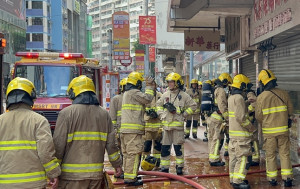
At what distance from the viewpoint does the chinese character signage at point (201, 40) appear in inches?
580

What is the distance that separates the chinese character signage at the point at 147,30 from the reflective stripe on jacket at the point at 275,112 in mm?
17739

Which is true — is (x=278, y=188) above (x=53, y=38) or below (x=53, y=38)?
below

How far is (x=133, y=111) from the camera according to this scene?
740 cm

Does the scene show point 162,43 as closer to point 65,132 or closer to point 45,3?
point 65,132

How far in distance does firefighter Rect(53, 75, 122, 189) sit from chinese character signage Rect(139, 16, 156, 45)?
19975mm

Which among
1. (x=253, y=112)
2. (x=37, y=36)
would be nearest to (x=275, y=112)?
(x=253, y=112)

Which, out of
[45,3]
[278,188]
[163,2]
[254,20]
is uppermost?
[45,3]

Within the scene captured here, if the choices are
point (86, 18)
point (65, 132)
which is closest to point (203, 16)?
point (65, 132)

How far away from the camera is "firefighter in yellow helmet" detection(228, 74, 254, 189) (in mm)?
7031

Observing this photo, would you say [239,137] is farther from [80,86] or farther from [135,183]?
[80,86]

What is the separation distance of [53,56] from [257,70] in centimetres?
518

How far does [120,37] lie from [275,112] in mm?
19735

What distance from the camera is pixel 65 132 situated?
453 cm

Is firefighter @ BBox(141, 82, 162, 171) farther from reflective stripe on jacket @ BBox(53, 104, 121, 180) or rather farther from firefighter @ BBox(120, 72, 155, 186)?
reflective stripe on jacket @ BBox(53, 104, 121, 180)
